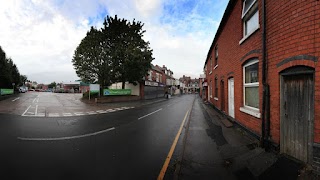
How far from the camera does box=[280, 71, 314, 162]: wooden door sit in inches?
155

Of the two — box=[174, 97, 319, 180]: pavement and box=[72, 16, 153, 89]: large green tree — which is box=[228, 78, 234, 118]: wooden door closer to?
box=[174, 97, 319, 180]: pavement

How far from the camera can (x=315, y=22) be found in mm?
3754

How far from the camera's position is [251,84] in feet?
22.6

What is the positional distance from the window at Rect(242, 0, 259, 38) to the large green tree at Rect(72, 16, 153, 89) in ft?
57.4

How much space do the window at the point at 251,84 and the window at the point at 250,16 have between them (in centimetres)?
127

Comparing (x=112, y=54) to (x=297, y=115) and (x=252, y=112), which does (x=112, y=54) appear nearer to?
(x=252, y=112)

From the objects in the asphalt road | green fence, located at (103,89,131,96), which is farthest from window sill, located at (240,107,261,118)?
green fence, located at (103,89,131,96)

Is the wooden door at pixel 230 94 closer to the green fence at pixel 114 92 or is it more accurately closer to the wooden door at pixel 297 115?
the wooden door at pixel 297 115

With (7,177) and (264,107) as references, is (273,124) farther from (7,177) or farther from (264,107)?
(7,177)

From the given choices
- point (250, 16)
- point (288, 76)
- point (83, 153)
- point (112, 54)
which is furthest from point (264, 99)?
point (112, 54)

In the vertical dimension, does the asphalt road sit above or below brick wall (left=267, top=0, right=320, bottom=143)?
below

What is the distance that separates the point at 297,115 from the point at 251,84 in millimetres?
2784

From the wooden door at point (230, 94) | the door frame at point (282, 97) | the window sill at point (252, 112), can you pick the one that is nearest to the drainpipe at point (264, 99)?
the window sill at point (252, 112)

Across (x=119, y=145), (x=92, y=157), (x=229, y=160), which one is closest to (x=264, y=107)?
(x=229, y=160)
